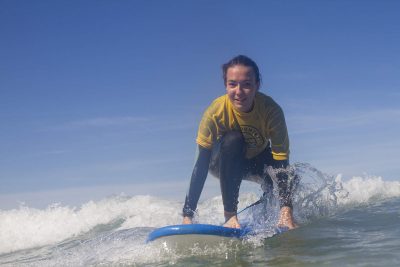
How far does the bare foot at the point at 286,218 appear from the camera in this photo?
13.9 feet

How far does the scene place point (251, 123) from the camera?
4.36 m

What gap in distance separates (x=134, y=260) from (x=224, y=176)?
1.19m

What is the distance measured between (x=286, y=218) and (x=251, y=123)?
99 centimetres

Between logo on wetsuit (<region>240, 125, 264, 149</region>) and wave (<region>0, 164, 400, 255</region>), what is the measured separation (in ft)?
2.07

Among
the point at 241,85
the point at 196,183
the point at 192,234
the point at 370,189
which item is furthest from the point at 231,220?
the point at 370,189

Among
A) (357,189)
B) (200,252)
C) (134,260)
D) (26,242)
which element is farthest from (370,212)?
(26,242)

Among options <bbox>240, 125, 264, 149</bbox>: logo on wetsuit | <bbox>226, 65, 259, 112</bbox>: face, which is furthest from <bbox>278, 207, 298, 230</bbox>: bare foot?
<bbox>226, 65, 259, 112</bbox>: face

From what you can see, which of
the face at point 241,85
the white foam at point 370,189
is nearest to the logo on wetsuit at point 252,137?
the face at point 241,85

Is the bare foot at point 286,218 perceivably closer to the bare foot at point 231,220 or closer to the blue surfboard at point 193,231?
the bare foot at point 231,220

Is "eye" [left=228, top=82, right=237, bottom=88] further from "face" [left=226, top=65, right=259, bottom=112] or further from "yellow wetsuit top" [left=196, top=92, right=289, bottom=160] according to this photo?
"yellow wetsuit top" [left=196, top=92, right=289, bottom=160]

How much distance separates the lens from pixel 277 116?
435cm

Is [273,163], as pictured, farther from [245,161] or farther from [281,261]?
[281,261]

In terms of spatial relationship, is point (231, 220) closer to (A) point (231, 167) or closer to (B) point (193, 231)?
(A) point (231, 167)

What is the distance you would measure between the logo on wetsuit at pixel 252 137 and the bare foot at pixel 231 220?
0.73 meters
